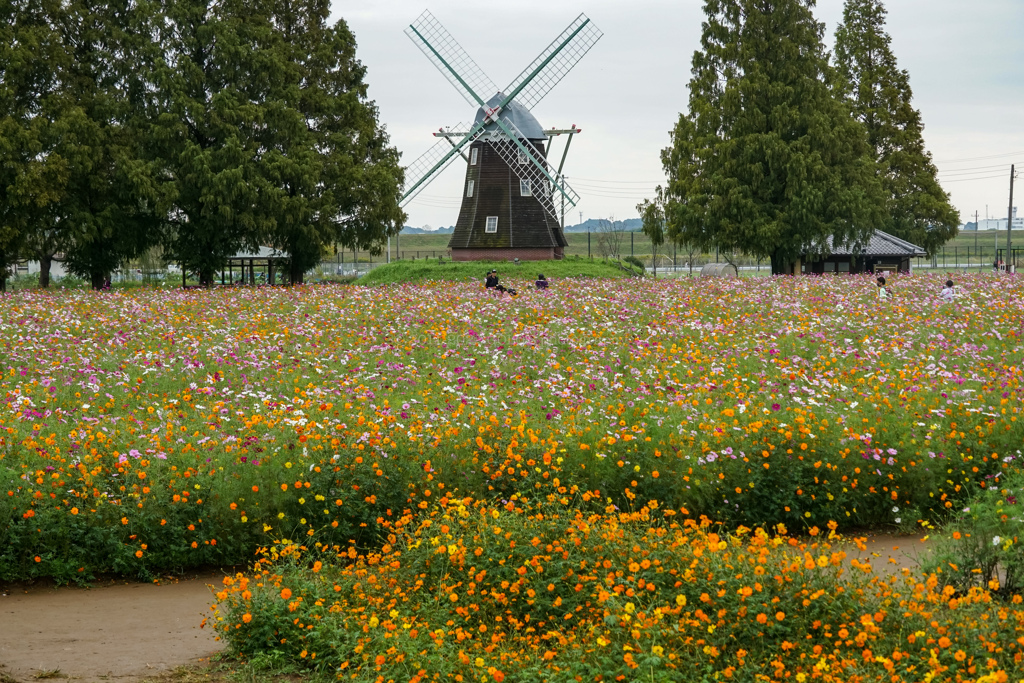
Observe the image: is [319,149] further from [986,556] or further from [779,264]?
[986,556]

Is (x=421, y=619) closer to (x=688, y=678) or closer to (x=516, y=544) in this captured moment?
(x=516, y=544)

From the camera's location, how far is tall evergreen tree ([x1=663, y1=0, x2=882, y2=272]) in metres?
Answer: 42.0

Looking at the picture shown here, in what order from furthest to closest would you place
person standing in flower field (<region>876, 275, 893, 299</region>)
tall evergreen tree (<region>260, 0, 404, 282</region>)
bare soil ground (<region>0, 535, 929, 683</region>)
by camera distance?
1. tall evergreen tree (<region>260, 0, 404, 282</region>)
2. person standing in flower field (<region>876, 275, 893, 299</region>)
3. bare soil ground (<region>0, 535, 929, 683</region>)

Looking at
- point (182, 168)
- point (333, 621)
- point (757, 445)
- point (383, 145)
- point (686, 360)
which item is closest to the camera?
point (333, 621)

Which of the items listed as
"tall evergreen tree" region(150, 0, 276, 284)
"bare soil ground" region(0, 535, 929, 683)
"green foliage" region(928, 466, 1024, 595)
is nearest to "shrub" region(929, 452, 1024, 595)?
"green foliage" region(928, 466, 1024, 595)

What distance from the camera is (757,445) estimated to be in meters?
12.2

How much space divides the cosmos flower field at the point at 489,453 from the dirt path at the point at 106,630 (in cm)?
32

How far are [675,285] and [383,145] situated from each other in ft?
57.0

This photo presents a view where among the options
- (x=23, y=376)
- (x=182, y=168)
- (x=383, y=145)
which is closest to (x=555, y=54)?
(x=383, y=145)

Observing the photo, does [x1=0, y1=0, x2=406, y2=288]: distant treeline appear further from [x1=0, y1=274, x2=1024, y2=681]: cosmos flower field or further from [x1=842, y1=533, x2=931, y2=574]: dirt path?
[x1=842, y1=533, x2=931, y2=574]: dirt path

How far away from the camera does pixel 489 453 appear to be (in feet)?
38.0

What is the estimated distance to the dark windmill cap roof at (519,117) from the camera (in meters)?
47.6

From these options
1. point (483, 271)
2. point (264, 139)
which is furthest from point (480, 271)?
point (264, 139)

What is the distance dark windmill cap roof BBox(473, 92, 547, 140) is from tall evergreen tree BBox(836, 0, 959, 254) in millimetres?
15852
